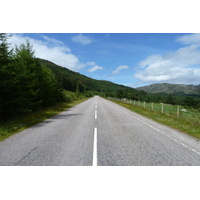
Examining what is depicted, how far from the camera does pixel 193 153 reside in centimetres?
451

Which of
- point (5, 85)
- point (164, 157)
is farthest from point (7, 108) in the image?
point (164, 157)

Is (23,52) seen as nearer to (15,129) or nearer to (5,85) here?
(5,85)

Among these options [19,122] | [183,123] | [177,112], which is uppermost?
[177,112]

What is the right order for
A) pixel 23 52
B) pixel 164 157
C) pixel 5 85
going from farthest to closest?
pixel 23 52 < pixel 5 85 < pixel 164 157

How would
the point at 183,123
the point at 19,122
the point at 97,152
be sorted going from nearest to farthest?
the point at 97,152
the point at 19,122
the point at 183,123

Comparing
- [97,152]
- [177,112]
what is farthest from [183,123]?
[97,152]

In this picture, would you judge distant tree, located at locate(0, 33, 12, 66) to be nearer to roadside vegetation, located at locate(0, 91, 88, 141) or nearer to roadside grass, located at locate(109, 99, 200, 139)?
roadside vegetation, located at locate(0, 91, 88, 141)

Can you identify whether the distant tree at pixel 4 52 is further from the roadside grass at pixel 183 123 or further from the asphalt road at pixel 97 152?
the roadside grass at pixel 183 123

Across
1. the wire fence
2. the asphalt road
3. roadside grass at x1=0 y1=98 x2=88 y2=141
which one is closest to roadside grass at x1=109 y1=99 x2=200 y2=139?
the wire fence

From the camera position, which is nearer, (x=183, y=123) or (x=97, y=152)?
(x=97, y=152)

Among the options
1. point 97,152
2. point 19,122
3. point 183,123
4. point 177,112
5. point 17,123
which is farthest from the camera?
point 177,112

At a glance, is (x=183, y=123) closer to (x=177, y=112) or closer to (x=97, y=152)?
(x=177, y=112)
